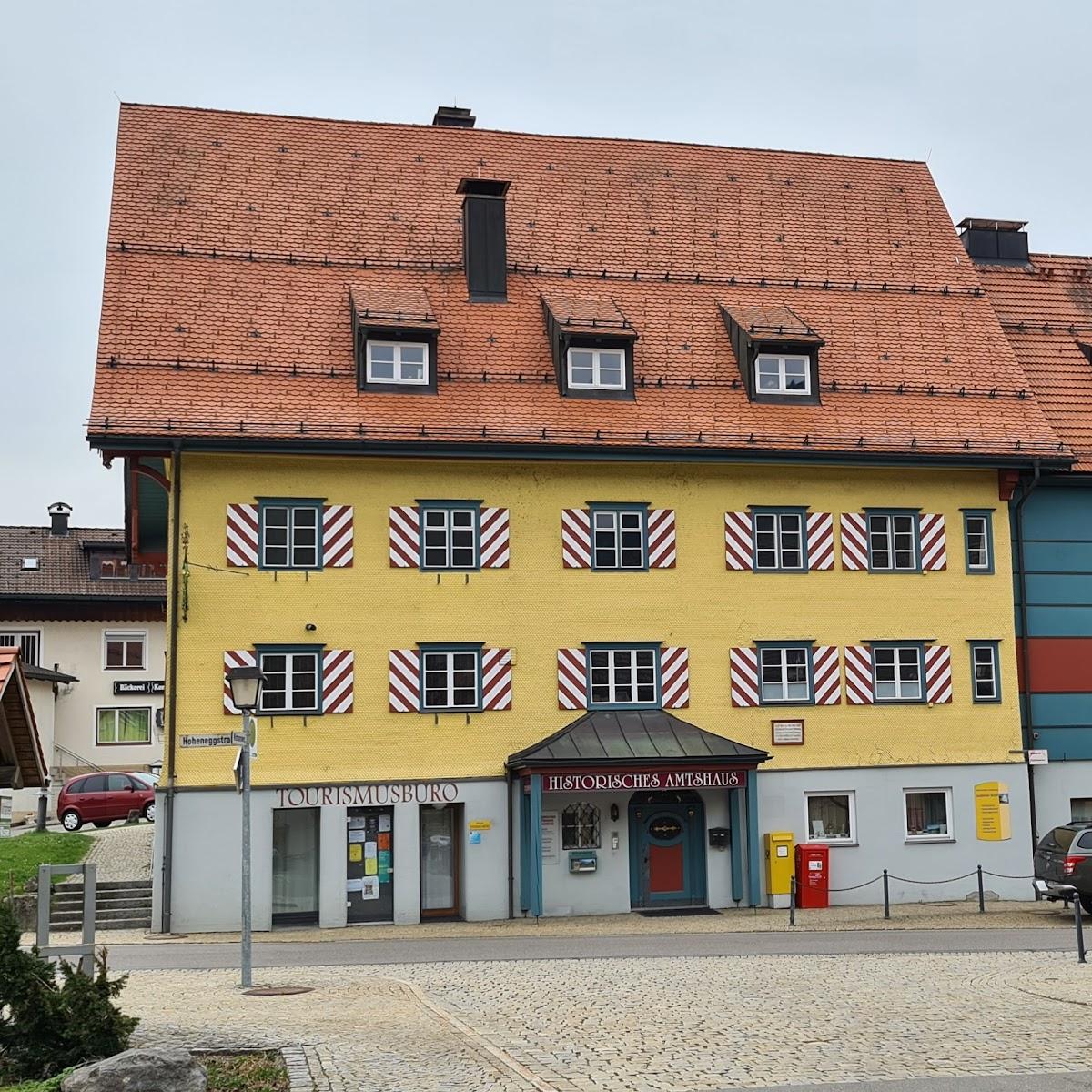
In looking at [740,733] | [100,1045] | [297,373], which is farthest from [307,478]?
[100,1045]

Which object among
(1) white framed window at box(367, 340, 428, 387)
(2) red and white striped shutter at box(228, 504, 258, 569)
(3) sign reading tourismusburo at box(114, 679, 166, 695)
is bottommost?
(3) sign reading tourismusburo at box(114, 679, 166, 695)

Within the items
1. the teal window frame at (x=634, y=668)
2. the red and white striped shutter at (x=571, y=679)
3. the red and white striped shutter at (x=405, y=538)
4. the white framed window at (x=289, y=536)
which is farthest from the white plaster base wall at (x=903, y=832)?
the white framed window at (x=289, y=536)

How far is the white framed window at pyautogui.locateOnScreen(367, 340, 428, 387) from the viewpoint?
1164 inches

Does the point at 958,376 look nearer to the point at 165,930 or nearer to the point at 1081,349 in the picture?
the point at 1081,349

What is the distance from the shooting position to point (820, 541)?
101 ft

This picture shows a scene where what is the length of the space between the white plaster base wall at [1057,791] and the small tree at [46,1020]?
23.9 m

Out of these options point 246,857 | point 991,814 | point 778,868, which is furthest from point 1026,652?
point 246,857

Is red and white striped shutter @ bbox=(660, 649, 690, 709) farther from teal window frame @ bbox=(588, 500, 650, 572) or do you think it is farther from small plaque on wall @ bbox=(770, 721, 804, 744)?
small plaque on wall @ bbox=(770, 721, 804, 744)

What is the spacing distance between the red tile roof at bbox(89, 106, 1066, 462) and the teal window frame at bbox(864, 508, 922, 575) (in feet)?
4.15

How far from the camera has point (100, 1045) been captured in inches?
465

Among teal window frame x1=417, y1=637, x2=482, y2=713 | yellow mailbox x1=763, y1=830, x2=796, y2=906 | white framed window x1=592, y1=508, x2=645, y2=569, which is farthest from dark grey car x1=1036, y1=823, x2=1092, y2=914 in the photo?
teal window frame x1=417, y1=637, x2=482, y2=713

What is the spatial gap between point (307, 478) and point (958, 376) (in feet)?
44.3

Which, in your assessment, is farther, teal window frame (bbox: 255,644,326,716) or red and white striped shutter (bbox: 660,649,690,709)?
red and white striped shutter (bbox: 660,649,690,709)

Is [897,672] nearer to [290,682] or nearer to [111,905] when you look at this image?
[290,682]
